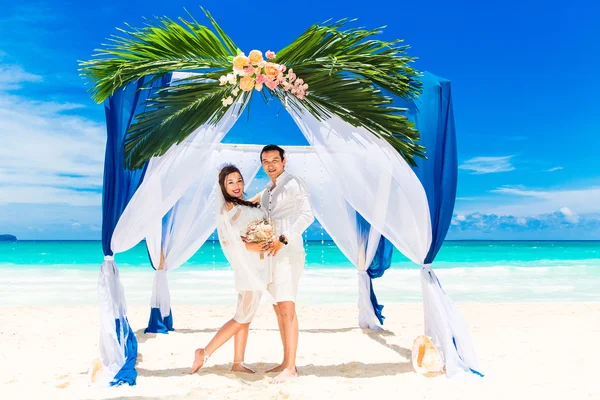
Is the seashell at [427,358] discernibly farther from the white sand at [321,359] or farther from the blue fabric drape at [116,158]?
A: the blue fabric drape at [116,158]

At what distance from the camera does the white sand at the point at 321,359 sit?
10.9ft

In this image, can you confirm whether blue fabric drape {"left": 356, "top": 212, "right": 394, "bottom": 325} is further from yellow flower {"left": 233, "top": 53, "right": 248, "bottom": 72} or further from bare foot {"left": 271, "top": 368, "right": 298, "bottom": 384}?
yellow flower {"left": 233, "top": 53, "right": 248, "bottom": 72}

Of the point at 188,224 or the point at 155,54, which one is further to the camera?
the point at 188,224

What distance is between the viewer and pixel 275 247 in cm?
349

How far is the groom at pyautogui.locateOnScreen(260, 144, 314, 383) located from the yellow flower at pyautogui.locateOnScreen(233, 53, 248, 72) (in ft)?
1.72

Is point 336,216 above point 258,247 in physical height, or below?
above

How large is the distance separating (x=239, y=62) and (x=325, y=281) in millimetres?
10681

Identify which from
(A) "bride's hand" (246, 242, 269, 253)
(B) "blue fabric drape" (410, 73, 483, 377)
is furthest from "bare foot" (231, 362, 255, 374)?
(B) "blue fabric drape" (410, 73, 483, 377)

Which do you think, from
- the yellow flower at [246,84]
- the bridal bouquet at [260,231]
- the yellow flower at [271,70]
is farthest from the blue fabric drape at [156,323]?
the yellow flower at [271,70]

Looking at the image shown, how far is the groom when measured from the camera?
3.54 metres

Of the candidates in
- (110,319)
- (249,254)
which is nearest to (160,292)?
(110,319)

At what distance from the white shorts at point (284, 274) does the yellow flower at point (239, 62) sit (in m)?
1.18

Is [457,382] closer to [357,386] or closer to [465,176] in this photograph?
[357,386]

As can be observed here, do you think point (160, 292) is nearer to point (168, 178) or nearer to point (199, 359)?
point (199, 359)
